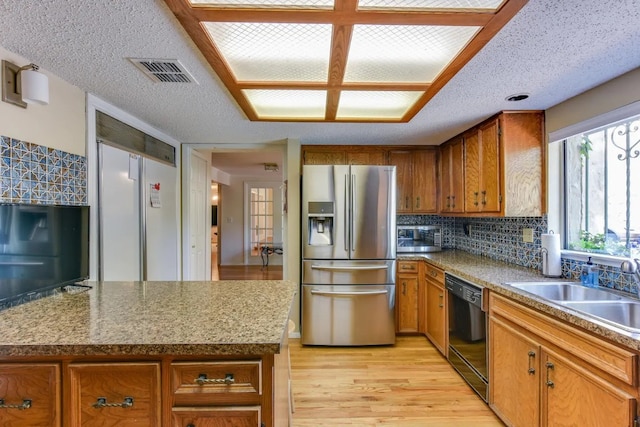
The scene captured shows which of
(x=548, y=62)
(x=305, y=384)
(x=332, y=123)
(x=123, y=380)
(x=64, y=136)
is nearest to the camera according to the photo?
(x=123, y=380)

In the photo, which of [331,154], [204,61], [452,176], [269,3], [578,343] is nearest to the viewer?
[269,3]

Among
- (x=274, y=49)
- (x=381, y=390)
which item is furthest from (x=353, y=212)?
(x=274, y=49)

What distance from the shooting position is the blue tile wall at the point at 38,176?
147 centimetres

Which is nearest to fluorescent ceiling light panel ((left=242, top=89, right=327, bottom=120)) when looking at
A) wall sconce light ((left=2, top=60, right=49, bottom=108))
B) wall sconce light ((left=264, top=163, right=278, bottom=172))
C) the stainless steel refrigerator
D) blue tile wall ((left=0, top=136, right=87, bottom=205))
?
the stainless steel refrigerator

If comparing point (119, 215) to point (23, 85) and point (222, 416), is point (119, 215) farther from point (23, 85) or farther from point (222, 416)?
point (222, 416)

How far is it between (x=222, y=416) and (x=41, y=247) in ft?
4.34

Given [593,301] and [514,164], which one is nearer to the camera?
[593,301]

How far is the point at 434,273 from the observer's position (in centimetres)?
299

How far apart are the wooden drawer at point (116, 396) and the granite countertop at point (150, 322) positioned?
9 centimetres

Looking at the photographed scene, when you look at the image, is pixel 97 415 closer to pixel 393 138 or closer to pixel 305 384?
pixel 305 384

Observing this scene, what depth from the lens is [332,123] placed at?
2660 mm

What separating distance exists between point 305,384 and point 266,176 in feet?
18.2

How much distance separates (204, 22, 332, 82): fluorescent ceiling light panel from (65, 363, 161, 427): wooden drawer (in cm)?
139

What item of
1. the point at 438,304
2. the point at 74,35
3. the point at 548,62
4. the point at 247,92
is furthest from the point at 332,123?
the point at 438,304
